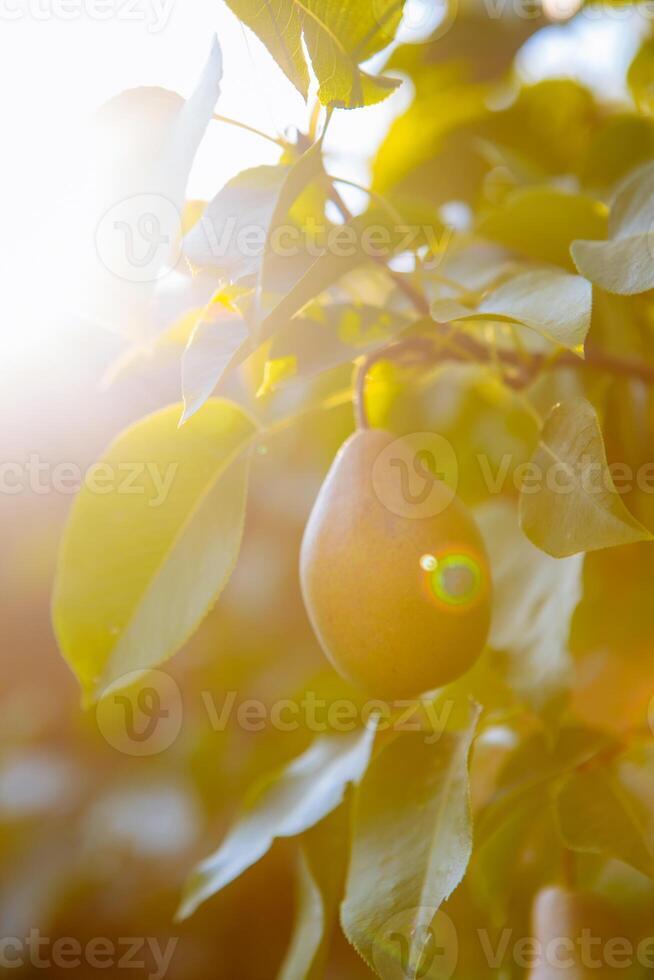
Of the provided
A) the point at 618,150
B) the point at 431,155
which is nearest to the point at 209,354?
the point at 618,150

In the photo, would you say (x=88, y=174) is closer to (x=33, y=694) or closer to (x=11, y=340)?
(x=11, y=340)

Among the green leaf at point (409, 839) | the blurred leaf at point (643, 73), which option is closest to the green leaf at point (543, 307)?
the green leaf at point (409, 839)

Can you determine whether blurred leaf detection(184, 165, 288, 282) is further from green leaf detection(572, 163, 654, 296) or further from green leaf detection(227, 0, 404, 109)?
green leaf detection(572, 163, 654, 296)

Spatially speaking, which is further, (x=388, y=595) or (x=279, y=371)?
(x=279, y=371)

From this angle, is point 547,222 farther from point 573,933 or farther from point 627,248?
point 573,933

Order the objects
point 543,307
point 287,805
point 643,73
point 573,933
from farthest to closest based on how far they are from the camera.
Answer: point 643,73 → point 287,805 → point 573,933 → point 543,307

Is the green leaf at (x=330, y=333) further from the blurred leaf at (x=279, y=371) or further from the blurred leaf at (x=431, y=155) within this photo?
the blurred leaf at (x=431, y=155)
